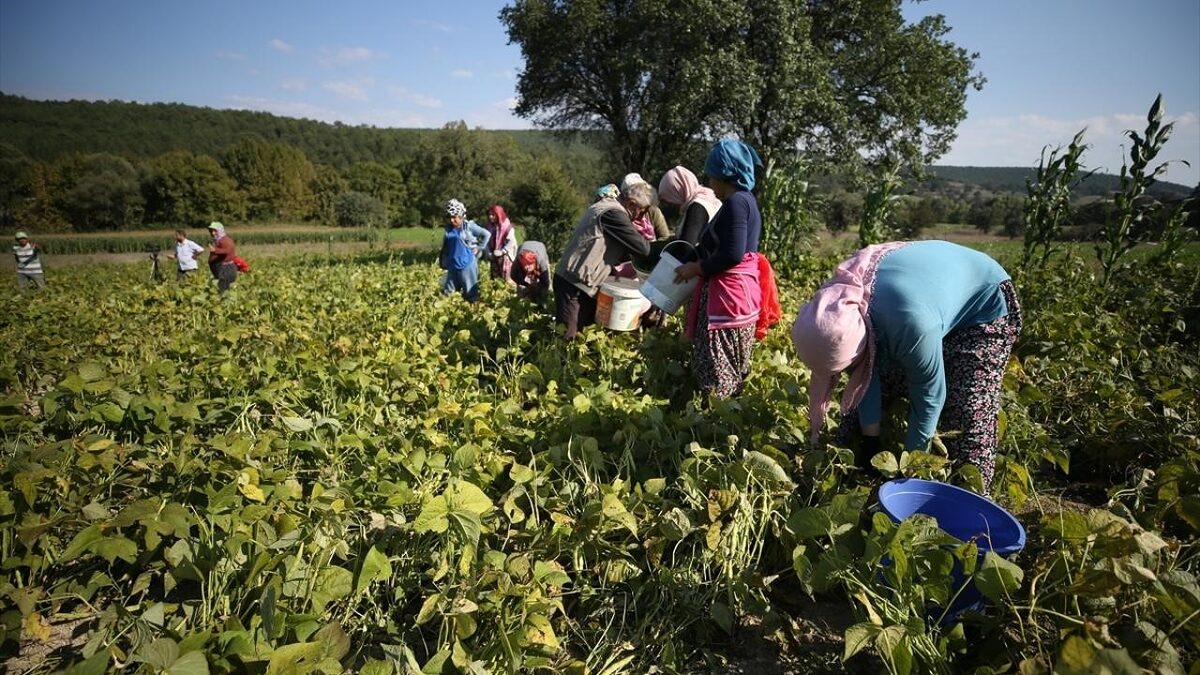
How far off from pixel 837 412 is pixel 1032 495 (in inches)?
30.2

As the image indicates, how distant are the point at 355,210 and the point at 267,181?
18429mm

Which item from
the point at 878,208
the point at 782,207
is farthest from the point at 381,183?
the point at 878,208

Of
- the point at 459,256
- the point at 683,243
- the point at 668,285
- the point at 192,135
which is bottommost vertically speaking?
the point at 459,256

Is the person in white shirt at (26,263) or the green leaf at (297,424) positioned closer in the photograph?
the green leaf at (297,424)

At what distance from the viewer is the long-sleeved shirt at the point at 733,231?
8.26 feet

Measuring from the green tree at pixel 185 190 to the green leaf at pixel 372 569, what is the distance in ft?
207

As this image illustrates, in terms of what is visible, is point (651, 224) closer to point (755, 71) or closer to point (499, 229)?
point (499, 229)

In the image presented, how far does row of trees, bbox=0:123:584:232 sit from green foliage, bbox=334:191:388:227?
0.38 feet

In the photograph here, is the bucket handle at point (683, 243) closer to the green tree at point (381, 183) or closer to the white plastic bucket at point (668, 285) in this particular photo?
the white plastic bucket at point (668, 285)

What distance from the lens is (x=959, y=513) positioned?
1.68 m

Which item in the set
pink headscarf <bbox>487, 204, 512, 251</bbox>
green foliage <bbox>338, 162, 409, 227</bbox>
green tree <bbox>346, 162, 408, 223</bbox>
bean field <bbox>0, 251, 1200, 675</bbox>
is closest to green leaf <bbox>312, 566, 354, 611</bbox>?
bean field <bbox>0, 251, 1200, 675</bbox>

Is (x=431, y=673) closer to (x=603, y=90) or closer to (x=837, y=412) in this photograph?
(x=837, y=412)

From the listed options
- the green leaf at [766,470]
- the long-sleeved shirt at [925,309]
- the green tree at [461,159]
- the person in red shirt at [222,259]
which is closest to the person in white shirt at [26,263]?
the person in red shirt at [222,259]

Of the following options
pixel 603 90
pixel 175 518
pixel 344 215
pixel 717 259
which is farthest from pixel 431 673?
pixel 344 215
